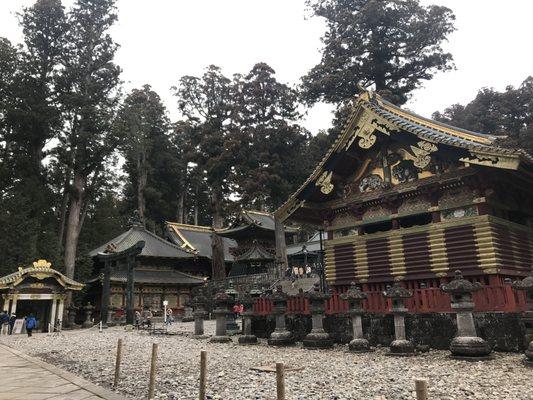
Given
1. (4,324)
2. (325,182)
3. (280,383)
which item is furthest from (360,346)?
(4,324)

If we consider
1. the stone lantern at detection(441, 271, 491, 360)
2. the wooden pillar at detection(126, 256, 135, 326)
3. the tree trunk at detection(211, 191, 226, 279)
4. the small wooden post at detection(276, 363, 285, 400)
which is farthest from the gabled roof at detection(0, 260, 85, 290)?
the small wooden post at detection(276, 363, 285, 400)

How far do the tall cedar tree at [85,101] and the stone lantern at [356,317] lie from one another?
27.3m

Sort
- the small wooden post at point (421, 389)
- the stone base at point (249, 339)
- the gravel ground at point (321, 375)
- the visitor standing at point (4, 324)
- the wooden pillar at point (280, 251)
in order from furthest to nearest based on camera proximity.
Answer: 1. the wooden pillar at point (280, 251)
2. the visitor standing at point (4, 324)
3. the stone base at point (249, 339)
4. the gravel ground at point (321, 375)
5. the small wooden post at point (421, 389)

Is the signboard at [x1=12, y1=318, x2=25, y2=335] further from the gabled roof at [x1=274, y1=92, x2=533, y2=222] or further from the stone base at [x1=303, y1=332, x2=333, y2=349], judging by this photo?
the stone base at [x1=303, y1=332, x2=333, y2=349]

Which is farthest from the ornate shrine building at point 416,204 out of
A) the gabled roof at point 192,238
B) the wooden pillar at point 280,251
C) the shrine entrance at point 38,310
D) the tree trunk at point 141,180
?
the tree trunk at point 141,180

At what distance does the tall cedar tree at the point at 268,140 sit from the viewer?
3503cm

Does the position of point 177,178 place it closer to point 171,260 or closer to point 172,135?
point 172,135

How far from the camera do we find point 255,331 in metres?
15.9

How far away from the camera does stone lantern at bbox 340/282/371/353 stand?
11.3 metres

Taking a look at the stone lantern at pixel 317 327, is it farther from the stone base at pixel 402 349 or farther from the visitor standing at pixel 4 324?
the visitor standing at pixel 4 324

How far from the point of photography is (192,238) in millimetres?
48188

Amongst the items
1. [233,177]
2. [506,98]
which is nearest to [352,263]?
[233,177]

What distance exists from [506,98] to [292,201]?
40.8 meters

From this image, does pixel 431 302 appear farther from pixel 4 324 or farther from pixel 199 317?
pixel 4 324
